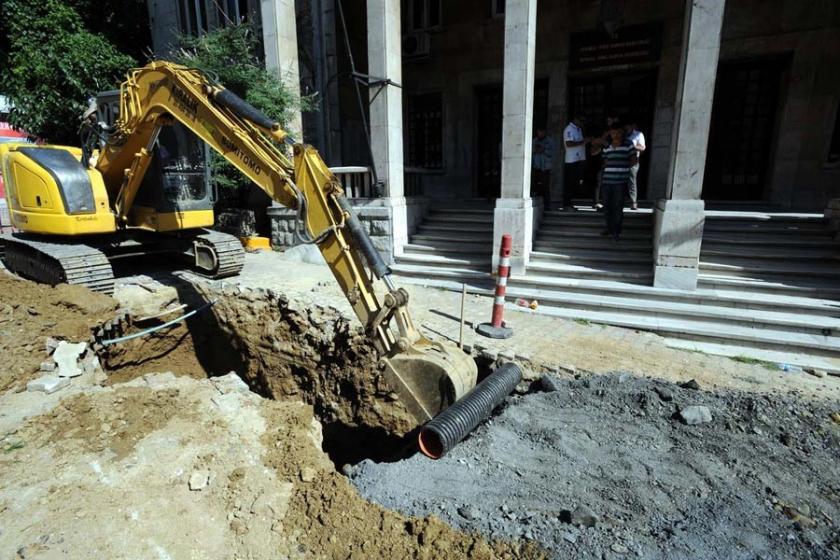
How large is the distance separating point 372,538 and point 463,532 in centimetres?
58

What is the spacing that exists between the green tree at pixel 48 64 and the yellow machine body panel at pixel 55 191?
734cm

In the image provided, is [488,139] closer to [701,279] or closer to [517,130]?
[517,130]

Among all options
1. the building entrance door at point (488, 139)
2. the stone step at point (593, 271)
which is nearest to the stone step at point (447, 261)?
the stone step at point (593, 271)

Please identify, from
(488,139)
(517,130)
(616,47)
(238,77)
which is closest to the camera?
Result: (517,130)

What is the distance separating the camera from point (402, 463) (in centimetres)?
361

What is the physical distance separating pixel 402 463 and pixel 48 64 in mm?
15023

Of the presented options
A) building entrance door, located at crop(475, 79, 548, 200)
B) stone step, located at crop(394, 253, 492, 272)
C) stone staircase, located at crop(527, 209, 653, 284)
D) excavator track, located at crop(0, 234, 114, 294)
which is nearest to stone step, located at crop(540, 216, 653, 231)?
stone staircase, located at crop(527, 209, 653, 284)

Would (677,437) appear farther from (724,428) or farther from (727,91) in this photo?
(727,91)

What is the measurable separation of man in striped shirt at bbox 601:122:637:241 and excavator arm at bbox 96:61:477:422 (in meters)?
4.93

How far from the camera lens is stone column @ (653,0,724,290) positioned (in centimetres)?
620

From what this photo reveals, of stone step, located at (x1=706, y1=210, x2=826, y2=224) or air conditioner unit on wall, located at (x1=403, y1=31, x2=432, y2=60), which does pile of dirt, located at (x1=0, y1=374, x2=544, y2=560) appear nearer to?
stone step, located at (x1=706, y1=210, x2=826, y2=224)

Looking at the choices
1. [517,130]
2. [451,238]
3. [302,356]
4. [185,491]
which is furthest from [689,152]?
[185,491]

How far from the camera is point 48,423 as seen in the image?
4.21m

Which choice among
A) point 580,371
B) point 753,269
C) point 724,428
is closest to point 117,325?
point 580,371
